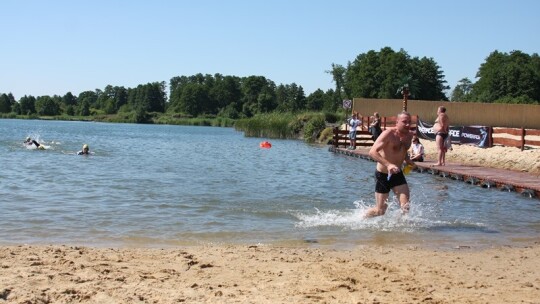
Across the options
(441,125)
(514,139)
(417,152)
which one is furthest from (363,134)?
(441,125)

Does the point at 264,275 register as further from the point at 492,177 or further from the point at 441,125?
the point at 441,125

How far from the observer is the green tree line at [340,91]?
8912 cm

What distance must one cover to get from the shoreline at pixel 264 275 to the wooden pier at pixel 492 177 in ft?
23.4

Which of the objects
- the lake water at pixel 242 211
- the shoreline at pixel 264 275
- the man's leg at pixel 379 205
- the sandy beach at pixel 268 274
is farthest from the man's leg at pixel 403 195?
the shoreline at pixel 264 275

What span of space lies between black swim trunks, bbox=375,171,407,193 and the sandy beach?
4.67 ft

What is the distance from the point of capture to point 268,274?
641 cm

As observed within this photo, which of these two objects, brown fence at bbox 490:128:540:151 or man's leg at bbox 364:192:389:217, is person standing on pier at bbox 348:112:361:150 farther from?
man's leg at bbox 364:192:389:217

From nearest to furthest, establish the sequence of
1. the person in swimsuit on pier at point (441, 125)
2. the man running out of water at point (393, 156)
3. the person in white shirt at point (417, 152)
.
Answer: the man running out of water at point (393, 156) < the person in swimsuit on pier at point (441, 125) < the person in white shirt at point (417, 152)

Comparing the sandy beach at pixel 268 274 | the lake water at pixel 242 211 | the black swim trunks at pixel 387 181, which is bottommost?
the lake water at pixel 242 211

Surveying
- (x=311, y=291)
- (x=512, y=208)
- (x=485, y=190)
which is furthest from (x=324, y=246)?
(x=485, y=190)

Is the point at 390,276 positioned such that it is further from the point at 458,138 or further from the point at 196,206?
the point at 458,138

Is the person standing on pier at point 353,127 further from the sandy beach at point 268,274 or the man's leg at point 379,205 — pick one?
the sandy beach at point 268,274

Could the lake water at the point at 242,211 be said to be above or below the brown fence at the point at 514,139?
below

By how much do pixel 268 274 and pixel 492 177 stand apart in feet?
40.2
